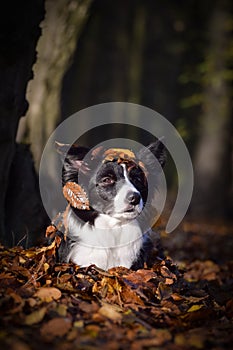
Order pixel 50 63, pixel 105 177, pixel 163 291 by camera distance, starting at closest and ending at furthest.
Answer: pixel 163 291, pixel 105 177, pixel 50 63

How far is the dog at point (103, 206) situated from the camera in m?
4.98

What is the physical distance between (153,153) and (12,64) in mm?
1976

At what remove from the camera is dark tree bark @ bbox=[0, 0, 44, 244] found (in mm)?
5398

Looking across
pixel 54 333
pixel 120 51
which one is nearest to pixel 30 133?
pixel 54 333

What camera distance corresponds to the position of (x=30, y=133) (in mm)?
7535

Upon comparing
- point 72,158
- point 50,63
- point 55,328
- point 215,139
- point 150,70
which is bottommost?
point 55,328

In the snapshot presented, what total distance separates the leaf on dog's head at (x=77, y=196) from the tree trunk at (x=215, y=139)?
438 inches

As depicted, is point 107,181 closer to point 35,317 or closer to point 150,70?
point 35,317

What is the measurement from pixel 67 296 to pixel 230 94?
12629 mm

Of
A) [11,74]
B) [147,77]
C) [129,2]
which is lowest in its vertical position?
[11,74]

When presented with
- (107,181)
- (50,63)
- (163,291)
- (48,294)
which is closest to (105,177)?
(107,181)

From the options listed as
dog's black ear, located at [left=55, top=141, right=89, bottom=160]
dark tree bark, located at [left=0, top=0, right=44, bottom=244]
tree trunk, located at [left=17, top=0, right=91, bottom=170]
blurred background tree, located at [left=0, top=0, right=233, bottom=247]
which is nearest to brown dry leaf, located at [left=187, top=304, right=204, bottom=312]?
dog's black ear, located at [left=55, top=141, right=89, bottom=160]

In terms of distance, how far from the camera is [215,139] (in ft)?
51.7

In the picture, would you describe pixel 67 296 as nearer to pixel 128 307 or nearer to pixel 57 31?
pixel 128 307
